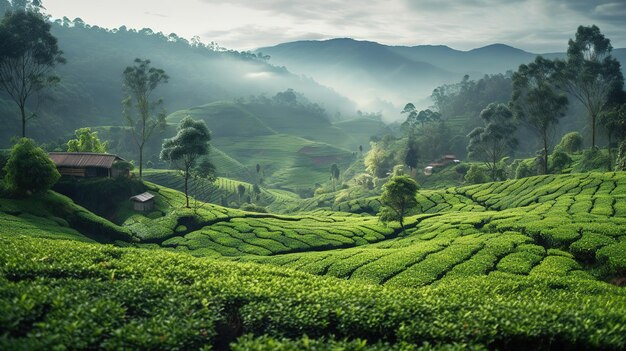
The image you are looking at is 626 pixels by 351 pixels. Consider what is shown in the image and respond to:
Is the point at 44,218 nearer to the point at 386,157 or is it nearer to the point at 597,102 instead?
the point at 597,102

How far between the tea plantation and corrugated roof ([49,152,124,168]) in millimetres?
20884

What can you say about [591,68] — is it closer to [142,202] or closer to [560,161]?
[560,161]

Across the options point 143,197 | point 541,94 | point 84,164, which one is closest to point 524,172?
point 541,94

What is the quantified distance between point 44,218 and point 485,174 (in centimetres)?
9386

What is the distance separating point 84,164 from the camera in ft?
210

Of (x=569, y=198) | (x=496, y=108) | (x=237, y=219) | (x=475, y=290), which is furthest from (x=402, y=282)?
(x=496, y=108)

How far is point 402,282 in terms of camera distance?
29.4m

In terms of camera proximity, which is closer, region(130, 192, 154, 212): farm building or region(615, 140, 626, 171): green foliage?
region(130, 192, 154, 212): farm building

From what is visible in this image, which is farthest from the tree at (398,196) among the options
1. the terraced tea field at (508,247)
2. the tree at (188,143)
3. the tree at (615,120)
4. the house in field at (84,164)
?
the tree at (615,120)

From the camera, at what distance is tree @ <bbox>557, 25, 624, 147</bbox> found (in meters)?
84.1

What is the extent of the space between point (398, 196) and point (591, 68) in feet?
196

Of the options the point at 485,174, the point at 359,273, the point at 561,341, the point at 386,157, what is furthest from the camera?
the point at 386,157

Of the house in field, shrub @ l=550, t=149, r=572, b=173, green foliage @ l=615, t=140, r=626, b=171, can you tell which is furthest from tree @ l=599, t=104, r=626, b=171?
the house in field

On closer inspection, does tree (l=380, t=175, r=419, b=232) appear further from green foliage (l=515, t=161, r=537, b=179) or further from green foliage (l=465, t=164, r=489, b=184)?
green foliage (l=515, t=161, r=537, b=179)
